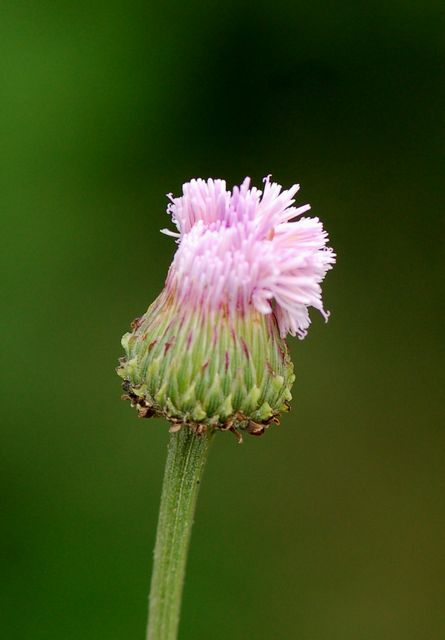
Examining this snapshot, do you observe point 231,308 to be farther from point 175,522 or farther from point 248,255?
point 175,522

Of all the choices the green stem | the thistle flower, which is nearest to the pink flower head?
the thistle flower

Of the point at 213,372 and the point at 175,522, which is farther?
the point at 175,522

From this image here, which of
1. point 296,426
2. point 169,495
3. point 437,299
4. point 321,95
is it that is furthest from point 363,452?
point 169,495

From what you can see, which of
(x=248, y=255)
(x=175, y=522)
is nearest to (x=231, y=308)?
(x=248, y=255)

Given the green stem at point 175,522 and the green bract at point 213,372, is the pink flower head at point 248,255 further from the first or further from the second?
→ the green stem at point 175,522

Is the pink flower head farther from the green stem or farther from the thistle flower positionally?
the green stem

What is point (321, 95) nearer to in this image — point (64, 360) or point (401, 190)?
point (401, 190)

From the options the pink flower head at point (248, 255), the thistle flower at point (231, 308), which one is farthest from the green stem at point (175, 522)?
the pink flower head at point (248, 255)
